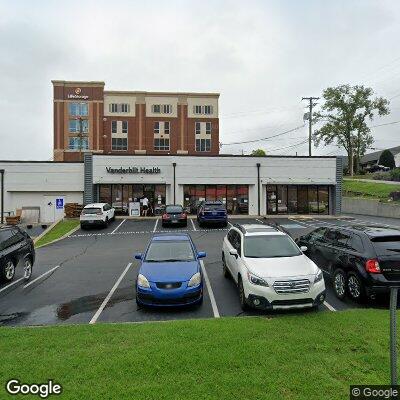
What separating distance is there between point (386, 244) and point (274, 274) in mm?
2817

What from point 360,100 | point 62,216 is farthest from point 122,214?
point 360,100

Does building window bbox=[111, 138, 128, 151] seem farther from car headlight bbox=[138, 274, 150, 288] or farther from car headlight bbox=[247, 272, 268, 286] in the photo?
car headlight bbox=[247, 272, 268, 286]

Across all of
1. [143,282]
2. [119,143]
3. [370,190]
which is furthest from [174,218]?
[119,143]

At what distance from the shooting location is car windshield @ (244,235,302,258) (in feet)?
28.2

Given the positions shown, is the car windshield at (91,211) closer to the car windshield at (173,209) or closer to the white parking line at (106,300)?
the car windshield at (173,209)

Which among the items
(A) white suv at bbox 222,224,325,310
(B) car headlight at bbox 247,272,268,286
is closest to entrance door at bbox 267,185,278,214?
(A) white suv at bbox 222,224,325,310

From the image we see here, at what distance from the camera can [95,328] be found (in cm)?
644

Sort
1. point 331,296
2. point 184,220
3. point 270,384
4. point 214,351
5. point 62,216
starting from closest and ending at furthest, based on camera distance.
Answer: point 270,384 < point 214,351 < point 331,296 < point 184,220 < point 62,216

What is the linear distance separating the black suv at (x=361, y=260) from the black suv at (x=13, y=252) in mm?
9327

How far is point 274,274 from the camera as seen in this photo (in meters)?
7.48

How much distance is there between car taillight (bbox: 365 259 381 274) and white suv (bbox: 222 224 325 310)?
109cm

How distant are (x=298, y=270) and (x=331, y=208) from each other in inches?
1018

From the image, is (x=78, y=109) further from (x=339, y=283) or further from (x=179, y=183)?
(x=339, y=283)

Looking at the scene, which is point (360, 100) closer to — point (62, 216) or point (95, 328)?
point (62, 216)
